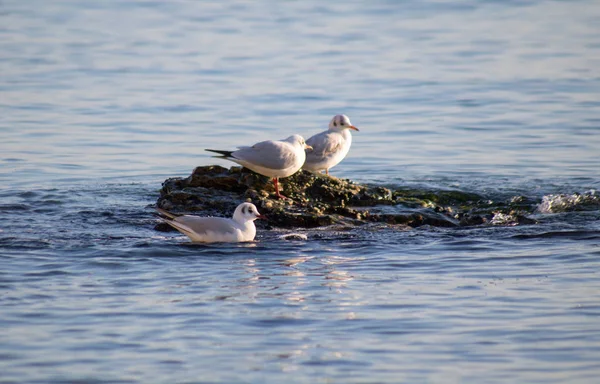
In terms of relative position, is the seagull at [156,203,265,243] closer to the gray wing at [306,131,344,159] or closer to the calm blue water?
the calm blue water

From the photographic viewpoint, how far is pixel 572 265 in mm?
9203

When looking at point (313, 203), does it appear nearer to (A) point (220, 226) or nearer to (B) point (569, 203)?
(A) point (220, 226)

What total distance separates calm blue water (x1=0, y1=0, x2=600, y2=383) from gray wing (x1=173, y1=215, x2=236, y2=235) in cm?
18

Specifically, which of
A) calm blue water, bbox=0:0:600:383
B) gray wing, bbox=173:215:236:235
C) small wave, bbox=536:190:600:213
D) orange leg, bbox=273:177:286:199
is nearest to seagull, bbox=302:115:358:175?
orange leg, bbox=273:177:286:199

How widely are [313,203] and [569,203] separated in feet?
9.70

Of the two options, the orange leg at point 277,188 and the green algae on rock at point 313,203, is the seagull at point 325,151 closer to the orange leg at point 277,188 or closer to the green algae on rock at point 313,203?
the green algae on rock at point 313,203

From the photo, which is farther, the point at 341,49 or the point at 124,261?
the point at 341,49

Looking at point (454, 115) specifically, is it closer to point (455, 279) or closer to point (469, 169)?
point (469, 169)

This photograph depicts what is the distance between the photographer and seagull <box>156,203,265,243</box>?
1001 cm

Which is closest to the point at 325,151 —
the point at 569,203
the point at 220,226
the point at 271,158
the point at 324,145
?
the point at 324,145

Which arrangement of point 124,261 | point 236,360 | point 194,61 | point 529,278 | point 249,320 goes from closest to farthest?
point 236,360 < point 249,320 < point 529,278 < point 124,261 < point 194,61

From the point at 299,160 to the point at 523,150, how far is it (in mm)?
5651

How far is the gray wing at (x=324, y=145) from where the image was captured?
39.8 ft

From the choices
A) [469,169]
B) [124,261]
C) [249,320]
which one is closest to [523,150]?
[469,169]
